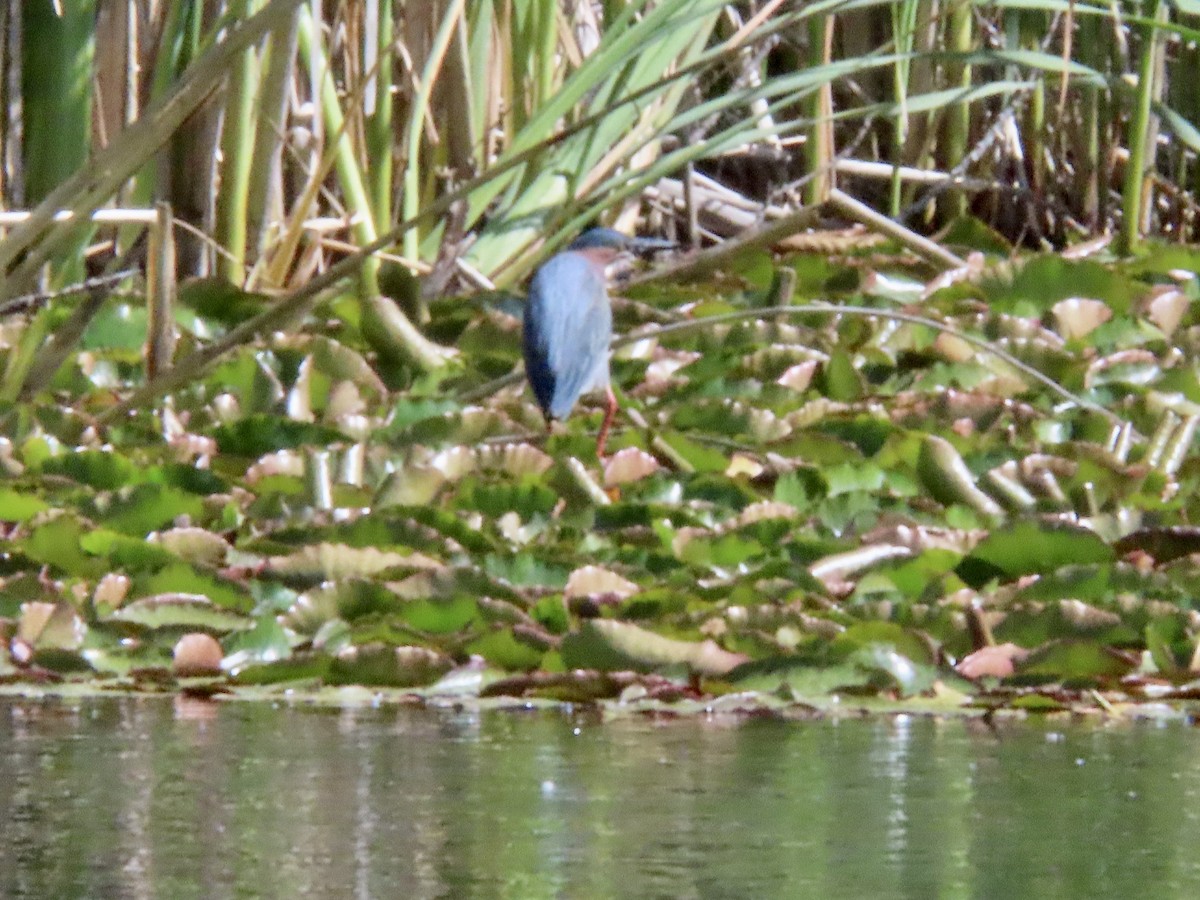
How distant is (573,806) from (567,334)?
6.88 feet

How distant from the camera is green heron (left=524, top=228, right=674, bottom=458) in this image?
403cm

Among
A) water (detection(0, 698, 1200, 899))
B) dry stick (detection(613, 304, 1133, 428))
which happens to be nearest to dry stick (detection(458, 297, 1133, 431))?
dry stick (detection(613, 304, 1133, 428))

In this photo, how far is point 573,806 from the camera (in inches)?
78.0

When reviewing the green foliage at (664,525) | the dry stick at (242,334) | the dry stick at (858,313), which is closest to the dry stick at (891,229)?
the green foliage at (664,525)

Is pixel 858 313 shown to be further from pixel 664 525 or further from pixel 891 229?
pixel 664 525

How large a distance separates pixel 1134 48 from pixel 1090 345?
5.90ft

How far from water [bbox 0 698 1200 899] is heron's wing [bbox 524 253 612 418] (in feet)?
5.35

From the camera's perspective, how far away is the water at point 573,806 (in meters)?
1.73

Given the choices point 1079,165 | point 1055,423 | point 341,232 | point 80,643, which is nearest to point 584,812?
point 80,643

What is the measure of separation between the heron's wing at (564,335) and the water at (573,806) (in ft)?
5.35

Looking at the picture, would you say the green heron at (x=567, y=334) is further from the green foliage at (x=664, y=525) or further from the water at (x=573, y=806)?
the water at (x=573, y=806)

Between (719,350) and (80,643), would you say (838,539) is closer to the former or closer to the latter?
(80,643)

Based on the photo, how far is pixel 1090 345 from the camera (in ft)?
13.5

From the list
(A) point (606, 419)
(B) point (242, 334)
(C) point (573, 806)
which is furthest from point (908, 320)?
(C) point (573, 806)
